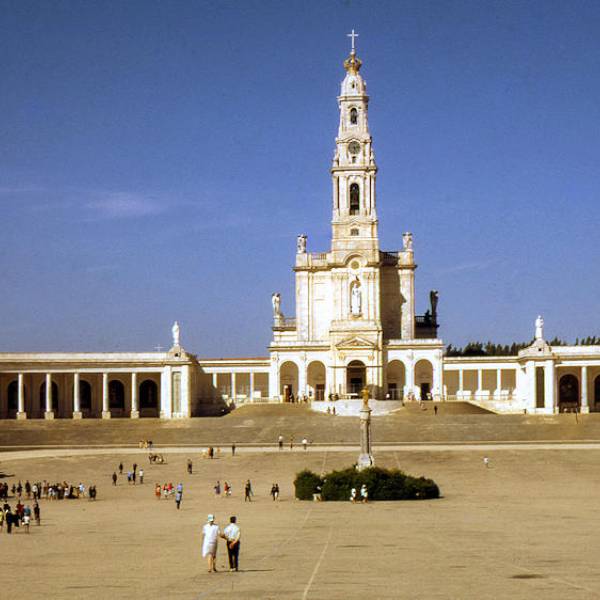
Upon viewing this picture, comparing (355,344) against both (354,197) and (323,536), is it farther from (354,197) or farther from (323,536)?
(323,536)

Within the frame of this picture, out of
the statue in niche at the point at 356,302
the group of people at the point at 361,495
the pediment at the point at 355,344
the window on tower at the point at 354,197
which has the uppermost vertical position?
the window on tower at the point at 354,197

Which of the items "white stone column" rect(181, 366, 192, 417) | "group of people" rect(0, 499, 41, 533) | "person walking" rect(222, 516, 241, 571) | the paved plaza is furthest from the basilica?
"person walking" rect(222, 516, 241, 571)

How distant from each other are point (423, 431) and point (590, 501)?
105 ft

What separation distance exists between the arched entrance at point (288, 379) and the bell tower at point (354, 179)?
10.1 metres

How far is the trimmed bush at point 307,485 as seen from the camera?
4538 centimetres

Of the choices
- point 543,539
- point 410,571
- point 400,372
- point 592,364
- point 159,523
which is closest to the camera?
point 410,571

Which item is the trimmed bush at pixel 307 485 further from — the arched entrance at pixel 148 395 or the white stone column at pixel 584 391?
the arched entrance at pixel 148 395

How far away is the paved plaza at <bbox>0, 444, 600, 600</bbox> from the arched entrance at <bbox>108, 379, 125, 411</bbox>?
122 feet

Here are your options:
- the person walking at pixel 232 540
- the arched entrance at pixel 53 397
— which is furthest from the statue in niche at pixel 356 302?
the person walking at pixel 232 540

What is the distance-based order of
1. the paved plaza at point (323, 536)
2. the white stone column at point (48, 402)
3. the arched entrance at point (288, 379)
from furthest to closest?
the arched entrance at point (288, 379), the white stone column at point (48, 402), the paved plaza at point (323, 536)

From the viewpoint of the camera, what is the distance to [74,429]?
79000mm

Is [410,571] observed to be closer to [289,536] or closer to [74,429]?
[289,536]

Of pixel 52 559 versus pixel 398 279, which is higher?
pixel 398 279

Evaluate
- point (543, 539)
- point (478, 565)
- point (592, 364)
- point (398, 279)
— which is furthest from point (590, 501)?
→ point (398, 279)
